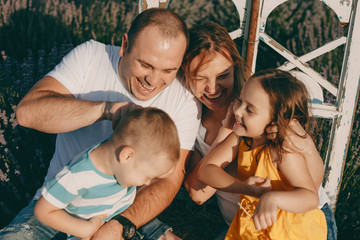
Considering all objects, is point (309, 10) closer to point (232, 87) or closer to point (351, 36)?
point (351, 36)

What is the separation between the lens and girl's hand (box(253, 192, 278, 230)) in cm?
195

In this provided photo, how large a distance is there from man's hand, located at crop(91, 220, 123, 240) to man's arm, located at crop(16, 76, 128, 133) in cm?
66

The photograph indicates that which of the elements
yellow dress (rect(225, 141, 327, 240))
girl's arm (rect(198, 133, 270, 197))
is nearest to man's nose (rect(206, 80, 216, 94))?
girl's arm (rect(198, 133, 270, 197))

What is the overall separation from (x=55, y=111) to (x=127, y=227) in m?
0.89

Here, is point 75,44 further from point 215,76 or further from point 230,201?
point 230,201

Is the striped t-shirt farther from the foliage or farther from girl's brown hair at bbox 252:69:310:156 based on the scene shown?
the foliage

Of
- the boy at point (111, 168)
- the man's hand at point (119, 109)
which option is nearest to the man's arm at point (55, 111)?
the man's hand at point (119, 109)

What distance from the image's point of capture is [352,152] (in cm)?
347

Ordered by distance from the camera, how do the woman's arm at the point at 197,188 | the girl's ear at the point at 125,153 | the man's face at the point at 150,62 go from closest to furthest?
the girl's ear at the point at 125,153 < the man's face at the point at 150,62 < the woman's arm at the point at 197,188

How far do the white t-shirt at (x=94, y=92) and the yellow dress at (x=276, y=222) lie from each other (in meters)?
0.71

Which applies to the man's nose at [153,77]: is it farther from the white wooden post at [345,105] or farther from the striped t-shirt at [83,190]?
the white wooden post at [345,105]

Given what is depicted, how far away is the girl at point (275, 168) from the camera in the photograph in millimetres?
2064

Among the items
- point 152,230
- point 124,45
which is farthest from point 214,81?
point 152,230

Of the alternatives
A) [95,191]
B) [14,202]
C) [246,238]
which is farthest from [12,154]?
[246,238]
